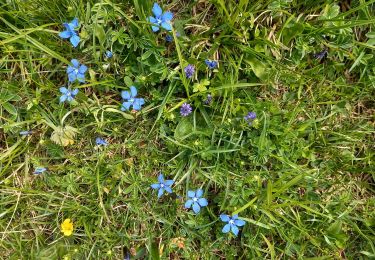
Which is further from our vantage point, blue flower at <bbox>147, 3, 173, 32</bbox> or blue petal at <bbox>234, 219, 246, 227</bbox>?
blue petal at <bbox>234, 219, 246, 227</bbox>

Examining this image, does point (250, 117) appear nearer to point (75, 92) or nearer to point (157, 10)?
point (157, 10)

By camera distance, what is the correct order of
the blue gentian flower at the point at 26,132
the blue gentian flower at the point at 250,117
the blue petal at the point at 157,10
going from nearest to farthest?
1. the blue petal at the point at 157,10
2. the blue gentian flower at the point at 250,117
3. the blue gentian flower at the point at 26,132

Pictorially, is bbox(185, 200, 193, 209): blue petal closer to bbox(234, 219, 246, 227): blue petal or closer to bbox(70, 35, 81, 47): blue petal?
bbox(234, 219, 246, 227): blue petal

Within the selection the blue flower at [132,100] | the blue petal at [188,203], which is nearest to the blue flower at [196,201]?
the blue petal at [188,203]

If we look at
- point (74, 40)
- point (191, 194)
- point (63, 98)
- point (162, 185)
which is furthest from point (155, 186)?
point (74, 40)

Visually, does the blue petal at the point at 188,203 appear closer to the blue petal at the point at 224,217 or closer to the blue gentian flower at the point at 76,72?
the blue petal at the point at 224,217

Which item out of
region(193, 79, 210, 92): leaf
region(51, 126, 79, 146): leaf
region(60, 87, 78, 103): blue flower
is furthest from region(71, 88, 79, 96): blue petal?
region(193, 79, 210, 92): leaf
